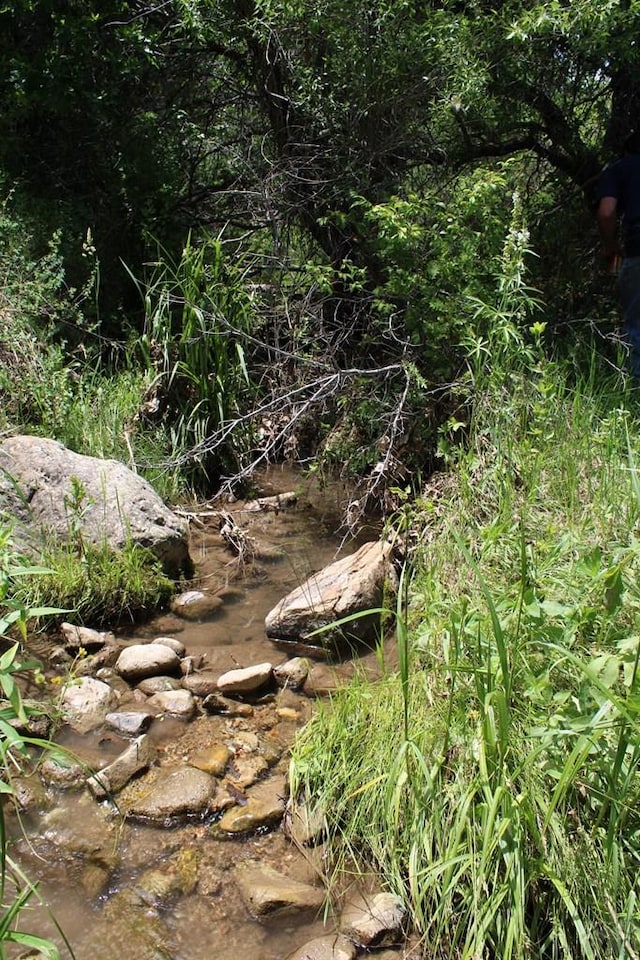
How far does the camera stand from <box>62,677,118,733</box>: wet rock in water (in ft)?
11.1

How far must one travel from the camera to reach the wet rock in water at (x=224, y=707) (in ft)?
11.7

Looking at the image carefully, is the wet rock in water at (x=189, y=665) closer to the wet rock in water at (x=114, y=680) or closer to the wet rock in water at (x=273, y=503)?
the wet rock in water at (x=114, y=680)

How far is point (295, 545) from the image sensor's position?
513 cm

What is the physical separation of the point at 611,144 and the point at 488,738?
5.25m

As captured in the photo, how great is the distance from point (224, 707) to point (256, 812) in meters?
0.67

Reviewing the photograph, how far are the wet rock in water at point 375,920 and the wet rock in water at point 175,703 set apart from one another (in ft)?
3.88

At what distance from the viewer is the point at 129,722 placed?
3.39m

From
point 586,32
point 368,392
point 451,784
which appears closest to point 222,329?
point 368,392

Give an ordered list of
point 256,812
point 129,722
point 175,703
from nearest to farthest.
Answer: point 256,812, point 129,722, point 175,703

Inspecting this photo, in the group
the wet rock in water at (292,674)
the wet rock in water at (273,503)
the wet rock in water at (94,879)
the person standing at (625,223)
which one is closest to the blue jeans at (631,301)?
the person standing at (625,223)

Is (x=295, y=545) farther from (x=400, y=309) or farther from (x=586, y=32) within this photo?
(x=586, y=32)

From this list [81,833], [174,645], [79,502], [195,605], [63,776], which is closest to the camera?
[81,833]

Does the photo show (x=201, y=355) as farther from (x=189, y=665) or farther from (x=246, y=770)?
(x=246, y=770)

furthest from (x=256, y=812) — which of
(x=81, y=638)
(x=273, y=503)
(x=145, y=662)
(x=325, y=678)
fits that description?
(x=273, y=503)
